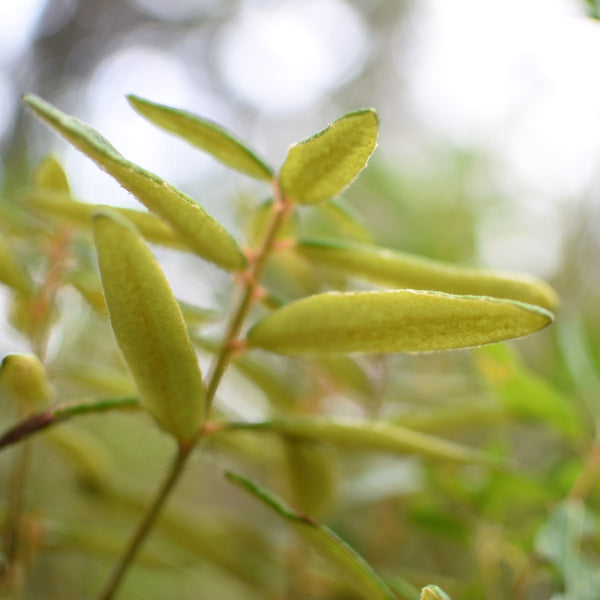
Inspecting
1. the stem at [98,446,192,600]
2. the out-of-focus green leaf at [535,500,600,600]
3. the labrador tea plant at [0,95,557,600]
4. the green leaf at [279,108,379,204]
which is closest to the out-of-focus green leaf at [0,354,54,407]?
the labrador tea plant at [0,95,557,600]

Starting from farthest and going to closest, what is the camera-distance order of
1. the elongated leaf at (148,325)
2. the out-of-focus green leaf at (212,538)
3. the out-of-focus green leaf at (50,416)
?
the out-of-focus green leaf at (212,538)
the out-of-focus green leaf at (50,416)
the elongated leaf at (148,325)

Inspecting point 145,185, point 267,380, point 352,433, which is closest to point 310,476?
point 267,380

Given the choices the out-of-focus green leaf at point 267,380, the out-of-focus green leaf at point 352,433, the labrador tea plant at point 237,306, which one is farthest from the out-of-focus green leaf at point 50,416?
the out-of-focus green leaf at point 267,380

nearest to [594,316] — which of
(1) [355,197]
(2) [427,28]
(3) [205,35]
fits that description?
(1) [355,197]

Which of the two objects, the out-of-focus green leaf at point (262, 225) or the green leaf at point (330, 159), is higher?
the green leaf at point (330, 159)

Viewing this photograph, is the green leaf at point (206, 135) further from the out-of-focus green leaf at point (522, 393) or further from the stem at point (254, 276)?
the out-of-focus green leaf at point (522, 393)

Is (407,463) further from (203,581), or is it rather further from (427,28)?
(427,28)
